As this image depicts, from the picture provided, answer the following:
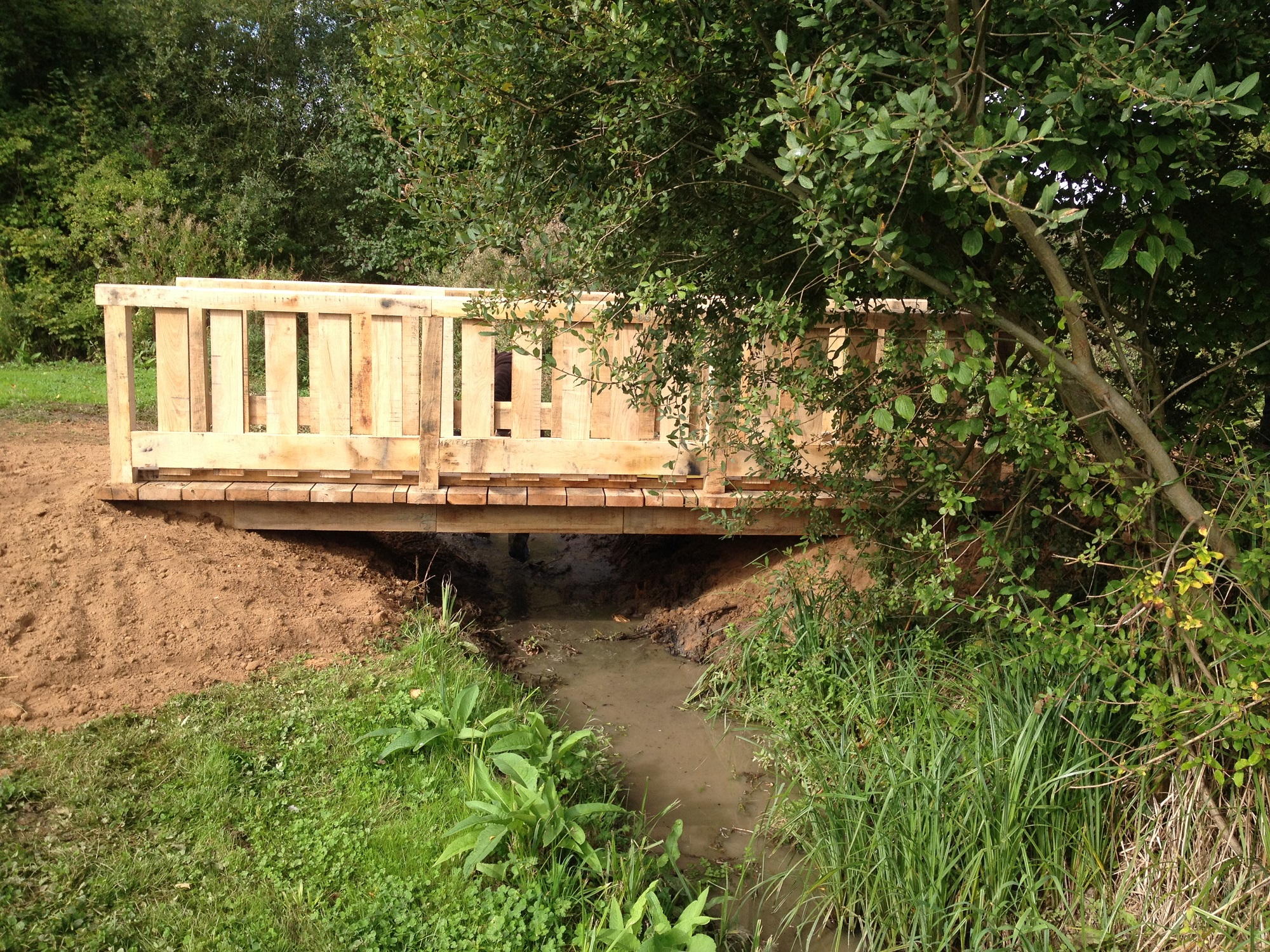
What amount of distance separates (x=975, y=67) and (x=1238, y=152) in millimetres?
1409

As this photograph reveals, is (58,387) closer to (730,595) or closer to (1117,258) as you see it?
(730,595)

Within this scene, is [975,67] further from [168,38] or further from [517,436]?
[168,38]

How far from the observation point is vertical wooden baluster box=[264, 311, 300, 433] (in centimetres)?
593

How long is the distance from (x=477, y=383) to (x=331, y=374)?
2.85 feet

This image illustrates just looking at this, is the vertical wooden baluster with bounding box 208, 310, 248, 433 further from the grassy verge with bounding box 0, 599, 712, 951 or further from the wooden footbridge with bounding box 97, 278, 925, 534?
the grassy verge with bounding box 0, 599, 712, 951

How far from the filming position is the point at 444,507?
21.0ft

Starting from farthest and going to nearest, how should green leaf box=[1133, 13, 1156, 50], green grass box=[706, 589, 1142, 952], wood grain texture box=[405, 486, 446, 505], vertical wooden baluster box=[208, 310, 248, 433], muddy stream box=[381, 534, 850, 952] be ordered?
wood grain texture box=[405, 486, 446, 505] → vertical wooden baluster box=[208, 310, 248, 433] → muddy stream box=[381, 534, 850, 952] → green grass box=[706, 589, 1142, 952] → green leaf box=[1133, 13, 1156, 50]

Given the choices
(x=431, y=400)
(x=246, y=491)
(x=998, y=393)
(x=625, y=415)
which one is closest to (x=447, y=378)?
(x=431, y=400)

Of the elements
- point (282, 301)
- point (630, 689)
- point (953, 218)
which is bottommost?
point (630, 689)

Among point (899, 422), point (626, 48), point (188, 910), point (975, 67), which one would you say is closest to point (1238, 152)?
point (975, 67)

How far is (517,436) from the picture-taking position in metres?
6.21

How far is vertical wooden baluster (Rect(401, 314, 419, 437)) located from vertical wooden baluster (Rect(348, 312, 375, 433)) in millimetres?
196

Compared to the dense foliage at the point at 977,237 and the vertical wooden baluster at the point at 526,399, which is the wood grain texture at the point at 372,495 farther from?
the dense foliage at the point at 977,237

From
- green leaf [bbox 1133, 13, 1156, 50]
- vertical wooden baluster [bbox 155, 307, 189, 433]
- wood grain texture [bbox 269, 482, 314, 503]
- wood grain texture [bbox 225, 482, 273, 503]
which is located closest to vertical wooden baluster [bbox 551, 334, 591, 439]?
wood grain texture [bbox 269, 482, 314, 503]
